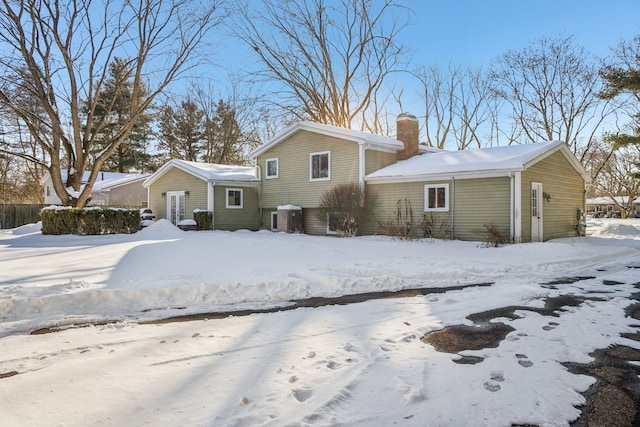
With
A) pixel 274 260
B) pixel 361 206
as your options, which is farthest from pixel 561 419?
pixel 361 206

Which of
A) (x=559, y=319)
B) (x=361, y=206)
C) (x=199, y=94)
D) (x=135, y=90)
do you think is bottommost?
(x=559, y=319)

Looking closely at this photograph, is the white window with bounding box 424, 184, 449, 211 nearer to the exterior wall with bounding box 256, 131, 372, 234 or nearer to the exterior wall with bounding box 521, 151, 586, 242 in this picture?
the exterior wall with bounding box 521, 151, 586, 242

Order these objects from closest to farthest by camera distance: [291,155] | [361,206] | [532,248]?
[532,248]
[361,206]
[291,155]

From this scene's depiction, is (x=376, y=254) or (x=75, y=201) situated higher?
(x=75, y=201)

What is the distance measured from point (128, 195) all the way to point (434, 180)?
92.0 ft

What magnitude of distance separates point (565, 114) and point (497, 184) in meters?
20.9

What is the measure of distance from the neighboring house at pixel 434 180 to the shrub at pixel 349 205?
16.2 inches

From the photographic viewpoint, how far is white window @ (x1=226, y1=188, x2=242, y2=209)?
2112 centimetres

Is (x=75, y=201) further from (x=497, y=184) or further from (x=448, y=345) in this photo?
(x=448, y=345)

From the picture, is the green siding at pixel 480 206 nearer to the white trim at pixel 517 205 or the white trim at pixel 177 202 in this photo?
the white trim at pixel 517 205

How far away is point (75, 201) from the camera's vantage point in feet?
58.5

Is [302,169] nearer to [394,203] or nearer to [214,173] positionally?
[214,173]

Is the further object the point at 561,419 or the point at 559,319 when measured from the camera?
the point at 559,319

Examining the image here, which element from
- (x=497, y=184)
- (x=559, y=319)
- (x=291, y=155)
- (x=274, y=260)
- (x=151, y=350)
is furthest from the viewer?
(x=291, y=155)
